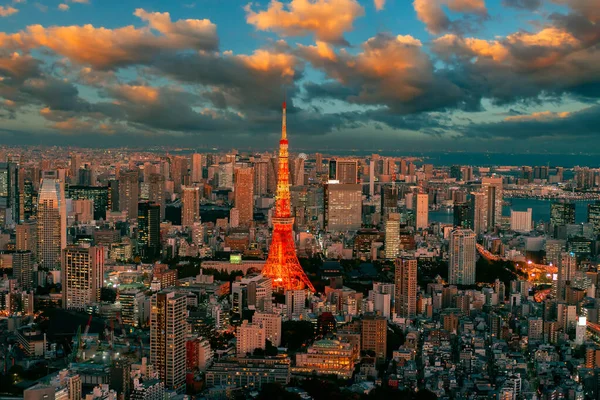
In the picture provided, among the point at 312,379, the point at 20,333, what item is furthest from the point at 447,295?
the point at 20,333

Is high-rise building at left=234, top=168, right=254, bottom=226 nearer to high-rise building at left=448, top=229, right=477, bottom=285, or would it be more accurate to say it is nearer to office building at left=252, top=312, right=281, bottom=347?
high-rise building at left=448, top=229, right=477, bottom=285

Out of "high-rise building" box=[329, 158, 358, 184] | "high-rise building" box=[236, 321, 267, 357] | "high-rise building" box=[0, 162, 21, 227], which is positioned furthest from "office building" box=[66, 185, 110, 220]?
"high-rise building" box=[236, 321, 267, 357]

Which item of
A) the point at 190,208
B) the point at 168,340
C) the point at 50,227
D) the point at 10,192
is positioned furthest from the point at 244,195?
the point at 168,340

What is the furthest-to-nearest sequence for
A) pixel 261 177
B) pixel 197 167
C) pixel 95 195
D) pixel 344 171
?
pixel 197 167, pixel 261 177, pixel 344 171, pixel 95 195

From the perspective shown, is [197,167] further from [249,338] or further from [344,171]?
[249,338]

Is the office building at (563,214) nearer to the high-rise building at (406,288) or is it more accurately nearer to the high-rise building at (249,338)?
the high-rise building at (406,288)
